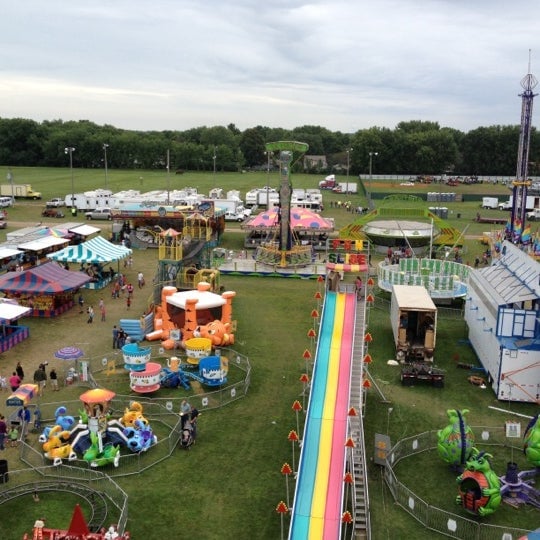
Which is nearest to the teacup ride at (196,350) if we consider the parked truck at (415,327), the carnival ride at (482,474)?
the parked truck at (415,327)

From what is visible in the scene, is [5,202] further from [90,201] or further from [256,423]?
[256,423]

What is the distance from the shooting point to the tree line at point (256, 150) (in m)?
119

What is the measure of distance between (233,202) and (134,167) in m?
73.7

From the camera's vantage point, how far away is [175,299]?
26.3 meters

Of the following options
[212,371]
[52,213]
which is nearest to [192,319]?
[212,371]

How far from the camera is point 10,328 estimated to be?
26719 mm

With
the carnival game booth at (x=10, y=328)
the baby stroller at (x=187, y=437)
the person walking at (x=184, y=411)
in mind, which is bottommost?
the baby stroller at (x=187, y=437)

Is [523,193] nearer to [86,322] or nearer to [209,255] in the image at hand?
[209,255]

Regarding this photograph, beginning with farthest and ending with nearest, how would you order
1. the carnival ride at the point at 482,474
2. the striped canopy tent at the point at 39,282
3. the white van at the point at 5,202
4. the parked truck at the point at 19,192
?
the parked truck at the point at 19,192 < the white van at the point at 5,202 < the striped canopy tent at the point at 39,282 < the carnival ride at the point at 482,474

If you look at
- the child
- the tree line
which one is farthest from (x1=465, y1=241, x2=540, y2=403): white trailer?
the tree line

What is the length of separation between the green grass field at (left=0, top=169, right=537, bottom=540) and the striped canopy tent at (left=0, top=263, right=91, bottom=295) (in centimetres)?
149

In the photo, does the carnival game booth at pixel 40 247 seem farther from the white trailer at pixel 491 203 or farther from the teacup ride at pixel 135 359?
the white trailer at pixel 491 203

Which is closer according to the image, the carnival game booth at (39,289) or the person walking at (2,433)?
the person walking at (2,433)

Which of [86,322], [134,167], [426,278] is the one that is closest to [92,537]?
[86,322]
